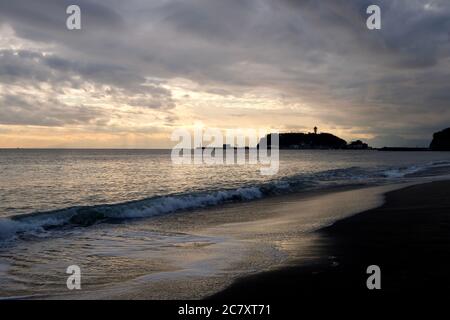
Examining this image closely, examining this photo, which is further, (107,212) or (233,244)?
(107,212)

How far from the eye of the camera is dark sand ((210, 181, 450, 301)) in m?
7.32

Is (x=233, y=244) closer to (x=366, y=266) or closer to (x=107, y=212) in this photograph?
(x=366, y=266)

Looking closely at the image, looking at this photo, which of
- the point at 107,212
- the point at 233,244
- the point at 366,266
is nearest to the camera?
the point at 366,266

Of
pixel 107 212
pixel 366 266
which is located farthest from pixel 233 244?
pixel 107 212

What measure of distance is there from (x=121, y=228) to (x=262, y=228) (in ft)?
17.3

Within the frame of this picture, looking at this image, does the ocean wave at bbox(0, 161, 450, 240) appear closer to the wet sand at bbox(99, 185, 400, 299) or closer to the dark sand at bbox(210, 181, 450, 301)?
the wet sand at bbox(99, 185, 400, 299)

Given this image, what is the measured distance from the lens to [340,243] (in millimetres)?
11719

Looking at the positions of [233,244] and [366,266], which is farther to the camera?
[233,244]

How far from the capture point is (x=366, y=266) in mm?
9000

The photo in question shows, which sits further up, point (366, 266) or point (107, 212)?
point (366, 266)

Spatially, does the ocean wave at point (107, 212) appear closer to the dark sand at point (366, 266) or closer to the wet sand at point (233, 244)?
the wet sand at point (233, 244)

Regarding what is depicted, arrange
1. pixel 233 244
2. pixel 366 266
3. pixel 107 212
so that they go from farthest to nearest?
pixel 107 212, pixel 233 244, pixel 366 266

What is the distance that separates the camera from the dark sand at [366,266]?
288 inches
